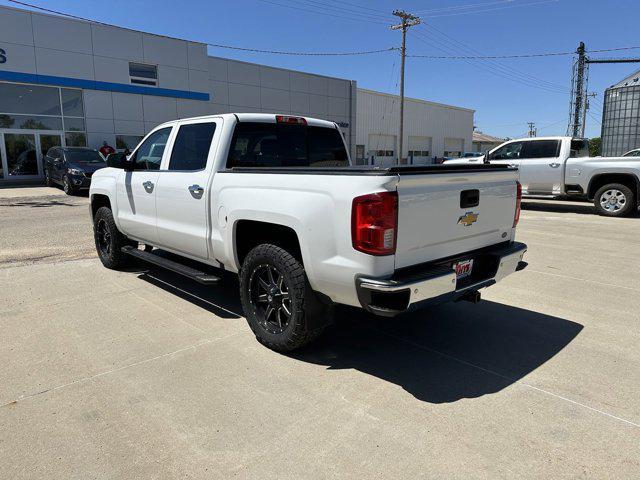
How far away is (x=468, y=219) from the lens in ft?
A: 11.8

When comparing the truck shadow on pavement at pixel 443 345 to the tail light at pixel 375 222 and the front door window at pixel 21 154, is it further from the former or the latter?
the front door window at pixel 21 154

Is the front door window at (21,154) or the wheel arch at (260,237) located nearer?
the wheel arch at (260,237)

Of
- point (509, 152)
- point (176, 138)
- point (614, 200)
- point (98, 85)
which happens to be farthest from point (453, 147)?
point (176, 138)

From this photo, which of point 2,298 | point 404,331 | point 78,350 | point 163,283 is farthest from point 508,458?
point 2,298

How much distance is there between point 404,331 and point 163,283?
3.18 meters

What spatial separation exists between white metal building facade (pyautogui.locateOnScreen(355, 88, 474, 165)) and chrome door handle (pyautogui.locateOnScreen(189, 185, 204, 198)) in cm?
3152

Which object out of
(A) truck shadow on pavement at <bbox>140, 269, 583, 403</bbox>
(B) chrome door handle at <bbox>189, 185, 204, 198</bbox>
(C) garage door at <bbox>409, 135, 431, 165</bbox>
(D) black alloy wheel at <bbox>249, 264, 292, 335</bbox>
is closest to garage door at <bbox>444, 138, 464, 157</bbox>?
(C) garage door at <bbox>409, 135, 431, 165</bbox>

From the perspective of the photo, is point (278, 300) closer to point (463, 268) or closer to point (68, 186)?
point (463, 268)

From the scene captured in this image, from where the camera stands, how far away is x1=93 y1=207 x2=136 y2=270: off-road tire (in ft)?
20.4

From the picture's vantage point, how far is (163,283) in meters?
5.83

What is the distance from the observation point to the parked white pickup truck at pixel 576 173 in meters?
11.5

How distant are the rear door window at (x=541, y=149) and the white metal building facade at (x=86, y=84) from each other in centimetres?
1846

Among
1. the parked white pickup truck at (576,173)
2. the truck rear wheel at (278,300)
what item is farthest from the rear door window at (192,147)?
the parked white pickup truck at (576,173)

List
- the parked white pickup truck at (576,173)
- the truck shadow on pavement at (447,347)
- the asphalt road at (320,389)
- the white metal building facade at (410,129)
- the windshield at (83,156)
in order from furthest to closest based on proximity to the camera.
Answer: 1. the white metal building facade at (410,129)
2. the windshield at (83,156)
3. the parked white pickup truck at (576,173)
4. the truck shadow on pavement at (447,347)
5. the asphalt road at (320,389)
